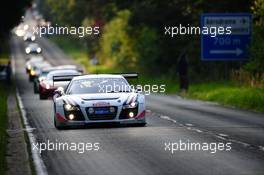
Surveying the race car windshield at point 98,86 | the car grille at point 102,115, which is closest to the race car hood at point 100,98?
the car grille at point 102,115

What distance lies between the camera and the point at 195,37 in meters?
57.5

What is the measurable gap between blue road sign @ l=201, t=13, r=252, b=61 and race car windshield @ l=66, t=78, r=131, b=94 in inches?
670

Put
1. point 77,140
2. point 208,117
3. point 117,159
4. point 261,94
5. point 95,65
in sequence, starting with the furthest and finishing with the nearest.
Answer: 1. point 95,65
2. point 261,94
3. point 208,117
4. point 77,140
5. point 117,159

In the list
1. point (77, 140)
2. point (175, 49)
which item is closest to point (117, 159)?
point (77, 140)

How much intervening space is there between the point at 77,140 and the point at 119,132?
6.55 feet

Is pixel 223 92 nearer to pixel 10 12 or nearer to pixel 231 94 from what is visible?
pixel 231 94

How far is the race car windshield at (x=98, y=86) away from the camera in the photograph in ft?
74.5

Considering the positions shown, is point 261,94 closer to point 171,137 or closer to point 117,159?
point 171,137

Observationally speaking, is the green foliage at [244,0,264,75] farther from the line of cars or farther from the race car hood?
the race car hood

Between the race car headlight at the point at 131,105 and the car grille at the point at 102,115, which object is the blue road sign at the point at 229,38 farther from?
the car grille at the point at 102,115

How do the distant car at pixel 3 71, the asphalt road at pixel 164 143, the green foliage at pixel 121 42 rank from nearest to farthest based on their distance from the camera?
the asphalt road at pixel 164 143
the distant car at pixel 3 71
the green foliage at pixel 121 42

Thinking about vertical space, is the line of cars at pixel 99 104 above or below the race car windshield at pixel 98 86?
below

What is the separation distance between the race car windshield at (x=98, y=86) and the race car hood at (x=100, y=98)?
569mm

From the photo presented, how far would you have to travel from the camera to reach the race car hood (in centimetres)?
2156
